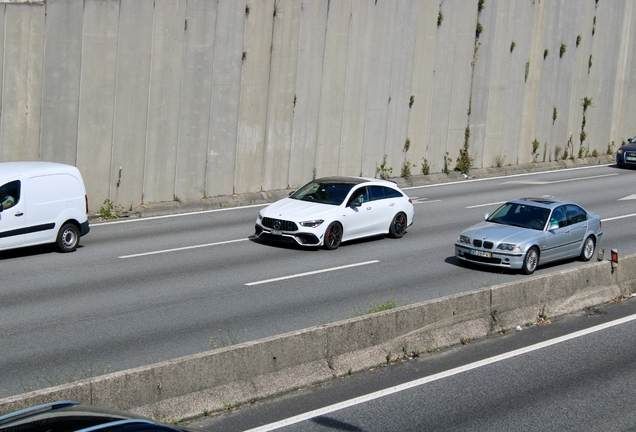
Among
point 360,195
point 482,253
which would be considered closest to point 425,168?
point 360,195

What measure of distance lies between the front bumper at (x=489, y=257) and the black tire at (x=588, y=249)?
2.43m

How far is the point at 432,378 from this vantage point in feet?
33.6

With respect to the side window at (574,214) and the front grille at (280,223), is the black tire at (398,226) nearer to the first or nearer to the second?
the front grille at (280,223)

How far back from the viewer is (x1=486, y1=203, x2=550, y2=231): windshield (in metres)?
17.6

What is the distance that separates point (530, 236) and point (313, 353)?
8.37m

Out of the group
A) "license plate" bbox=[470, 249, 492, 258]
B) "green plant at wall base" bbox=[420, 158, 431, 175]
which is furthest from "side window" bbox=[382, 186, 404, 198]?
"green plant at wall base" bbox=[420, 158, 431, 175]

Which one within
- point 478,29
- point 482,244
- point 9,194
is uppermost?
point 478,29

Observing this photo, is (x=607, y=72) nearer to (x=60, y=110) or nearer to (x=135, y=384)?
(x=60, y=110)

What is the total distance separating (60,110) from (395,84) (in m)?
12.8


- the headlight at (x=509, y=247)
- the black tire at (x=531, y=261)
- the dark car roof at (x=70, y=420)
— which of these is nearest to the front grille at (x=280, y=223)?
the headlight at (x=509, y=247)

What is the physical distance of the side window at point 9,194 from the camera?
54.4 feet

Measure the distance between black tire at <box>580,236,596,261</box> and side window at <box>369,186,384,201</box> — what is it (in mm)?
4874

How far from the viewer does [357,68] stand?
28.2 m

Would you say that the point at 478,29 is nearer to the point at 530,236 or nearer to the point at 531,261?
the point at 530,236
